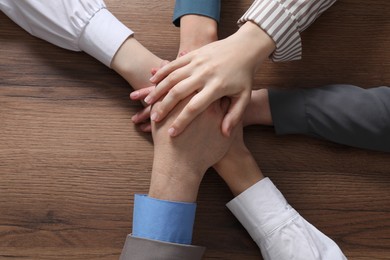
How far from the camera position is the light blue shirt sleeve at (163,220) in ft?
2.10

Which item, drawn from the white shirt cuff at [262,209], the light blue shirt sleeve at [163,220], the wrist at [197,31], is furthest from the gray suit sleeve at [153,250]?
the wrist at [197,31]

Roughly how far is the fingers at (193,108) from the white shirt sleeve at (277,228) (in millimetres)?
159

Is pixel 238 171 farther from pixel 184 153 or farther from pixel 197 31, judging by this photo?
pixel 197 31

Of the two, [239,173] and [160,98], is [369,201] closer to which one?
[239,173]

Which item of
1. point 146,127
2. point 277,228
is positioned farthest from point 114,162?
point 277,228

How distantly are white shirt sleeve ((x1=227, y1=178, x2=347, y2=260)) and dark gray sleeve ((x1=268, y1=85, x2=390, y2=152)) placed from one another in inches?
4.6

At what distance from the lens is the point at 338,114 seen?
27.6 inches

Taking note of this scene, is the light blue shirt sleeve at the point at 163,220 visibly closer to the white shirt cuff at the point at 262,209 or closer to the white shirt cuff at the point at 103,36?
the white shirt cuff at the point at 262,209

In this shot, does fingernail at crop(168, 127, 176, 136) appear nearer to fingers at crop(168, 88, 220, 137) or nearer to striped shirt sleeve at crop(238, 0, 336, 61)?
fingers at crop(168, 88, 220, 137)

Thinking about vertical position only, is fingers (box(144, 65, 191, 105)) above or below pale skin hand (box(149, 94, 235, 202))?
above

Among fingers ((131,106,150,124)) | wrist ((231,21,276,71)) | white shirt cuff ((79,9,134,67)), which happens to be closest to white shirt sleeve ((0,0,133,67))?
white shirt cuff ((79,9,134,67))

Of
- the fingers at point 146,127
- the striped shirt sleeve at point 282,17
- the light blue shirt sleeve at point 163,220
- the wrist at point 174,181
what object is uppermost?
the striped shirt sleeve at point 282,17

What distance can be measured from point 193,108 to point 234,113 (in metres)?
0.07

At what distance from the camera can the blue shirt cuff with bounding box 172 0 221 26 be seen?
0.72 m
